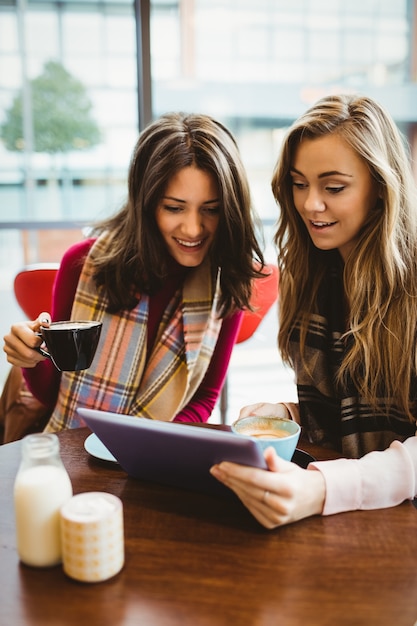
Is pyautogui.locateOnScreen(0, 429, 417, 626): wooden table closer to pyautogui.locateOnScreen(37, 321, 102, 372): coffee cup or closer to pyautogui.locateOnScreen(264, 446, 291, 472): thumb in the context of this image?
pyautogui.locateOnScreen(264, 446, 291, 472): thumb

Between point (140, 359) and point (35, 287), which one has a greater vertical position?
point (35, 287)

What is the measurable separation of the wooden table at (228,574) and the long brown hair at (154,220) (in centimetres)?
75

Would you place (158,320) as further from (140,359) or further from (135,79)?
(135,79)

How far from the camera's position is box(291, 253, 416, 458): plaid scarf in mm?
1366

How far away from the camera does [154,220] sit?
1.60 meters

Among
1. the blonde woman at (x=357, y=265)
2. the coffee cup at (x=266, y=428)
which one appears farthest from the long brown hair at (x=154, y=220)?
the coffee cup at (x=266, y=428)

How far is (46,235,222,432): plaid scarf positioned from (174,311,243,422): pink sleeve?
0.04 meters

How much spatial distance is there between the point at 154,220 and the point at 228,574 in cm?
100

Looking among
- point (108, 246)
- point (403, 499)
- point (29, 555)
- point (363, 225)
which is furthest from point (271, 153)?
point (29, 555)

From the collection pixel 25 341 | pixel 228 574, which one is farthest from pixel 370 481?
pixel 25 341

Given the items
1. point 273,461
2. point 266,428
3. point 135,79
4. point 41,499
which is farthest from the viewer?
point 135,79

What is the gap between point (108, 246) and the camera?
1.71m

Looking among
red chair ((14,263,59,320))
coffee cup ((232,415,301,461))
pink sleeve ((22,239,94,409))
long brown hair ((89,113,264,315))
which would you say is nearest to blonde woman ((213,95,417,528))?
long brown hair ((89,113,264,315))

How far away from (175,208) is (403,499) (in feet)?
2.83
